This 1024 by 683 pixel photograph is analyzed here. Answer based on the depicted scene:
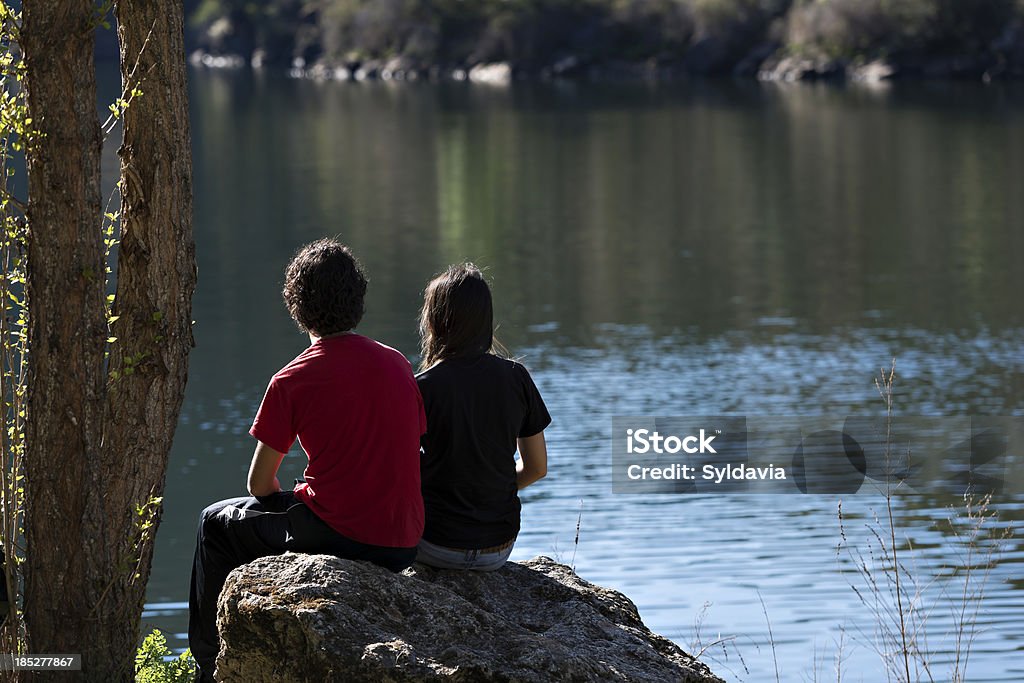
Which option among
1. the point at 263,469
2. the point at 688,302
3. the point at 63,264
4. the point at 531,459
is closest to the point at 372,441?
the point at 263,469

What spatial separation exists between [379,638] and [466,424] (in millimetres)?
845

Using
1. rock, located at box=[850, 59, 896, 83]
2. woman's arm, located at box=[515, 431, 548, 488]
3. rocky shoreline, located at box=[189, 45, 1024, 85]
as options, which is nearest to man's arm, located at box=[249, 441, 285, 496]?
woman's arm, located at box=[515, 431, 548, 488]

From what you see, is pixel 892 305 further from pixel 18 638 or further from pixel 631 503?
pixel 18 638

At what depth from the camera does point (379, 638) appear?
3639 millimetres

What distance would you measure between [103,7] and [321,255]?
3.05ft

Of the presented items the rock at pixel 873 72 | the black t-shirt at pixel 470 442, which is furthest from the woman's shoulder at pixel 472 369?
the rock at pixel 873 72

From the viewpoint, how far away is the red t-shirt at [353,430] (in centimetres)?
396

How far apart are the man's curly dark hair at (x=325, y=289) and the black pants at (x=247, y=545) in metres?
0.49

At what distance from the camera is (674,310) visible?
1773cm

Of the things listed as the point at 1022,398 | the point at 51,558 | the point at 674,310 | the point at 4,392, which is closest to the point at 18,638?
the point at 51,558

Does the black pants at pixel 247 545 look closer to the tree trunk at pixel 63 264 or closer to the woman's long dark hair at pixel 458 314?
the tree trunk at pixel 63 264

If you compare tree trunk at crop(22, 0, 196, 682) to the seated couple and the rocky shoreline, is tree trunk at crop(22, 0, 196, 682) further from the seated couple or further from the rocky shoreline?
the rocky shoreline

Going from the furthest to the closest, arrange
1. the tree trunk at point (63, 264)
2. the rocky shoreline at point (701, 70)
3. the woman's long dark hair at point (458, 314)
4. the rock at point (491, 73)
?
the rock at point (491, 73) → the rocky shoreline at point (701, 70) → the woman's long dark hair at point (458, 314) → the tree trunk at point (63, 264)

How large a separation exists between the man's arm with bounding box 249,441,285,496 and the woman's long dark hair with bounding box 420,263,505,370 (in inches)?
19.6
